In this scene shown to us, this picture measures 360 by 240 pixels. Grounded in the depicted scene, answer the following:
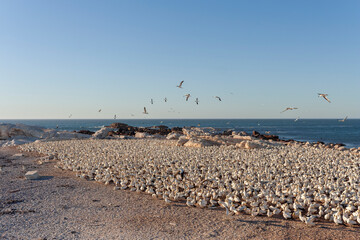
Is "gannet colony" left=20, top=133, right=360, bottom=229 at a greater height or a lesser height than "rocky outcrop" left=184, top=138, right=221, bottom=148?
lesser

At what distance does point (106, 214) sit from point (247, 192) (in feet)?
12.9

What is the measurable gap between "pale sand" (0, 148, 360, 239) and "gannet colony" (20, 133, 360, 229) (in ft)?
1.10

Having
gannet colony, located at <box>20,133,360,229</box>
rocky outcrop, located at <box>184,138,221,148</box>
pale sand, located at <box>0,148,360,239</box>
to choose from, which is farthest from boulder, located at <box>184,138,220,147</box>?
pale sand, located at <box>0,148,360,239</box>

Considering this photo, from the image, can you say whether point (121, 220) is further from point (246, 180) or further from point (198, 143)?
point (198, 143)

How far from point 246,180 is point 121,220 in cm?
439

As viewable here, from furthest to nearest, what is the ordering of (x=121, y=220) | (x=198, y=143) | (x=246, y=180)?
(x=198, y=143), (x=246, y=180), (x=121, y=220)

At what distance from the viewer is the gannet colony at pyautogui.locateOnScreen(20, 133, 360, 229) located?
690 centimetres

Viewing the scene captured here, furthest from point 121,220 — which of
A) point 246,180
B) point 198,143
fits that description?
point 198,143

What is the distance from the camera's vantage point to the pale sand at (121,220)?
5.80 meters

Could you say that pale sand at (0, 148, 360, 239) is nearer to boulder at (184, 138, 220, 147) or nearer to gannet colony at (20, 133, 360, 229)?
gannet colony at (20, 133, 360, 229)

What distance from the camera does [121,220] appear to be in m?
6.61

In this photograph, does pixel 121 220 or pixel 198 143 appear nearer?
pixel 121 220

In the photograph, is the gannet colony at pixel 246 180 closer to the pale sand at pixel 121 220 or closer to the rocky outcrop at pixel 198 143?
the pale sand at pixel 121 220

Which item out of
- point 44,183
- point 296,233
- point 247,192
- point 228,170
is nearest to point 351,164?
point 228,170
